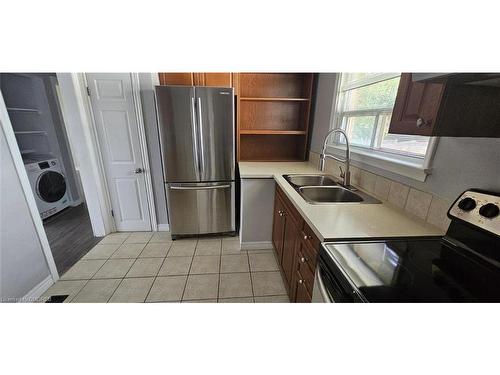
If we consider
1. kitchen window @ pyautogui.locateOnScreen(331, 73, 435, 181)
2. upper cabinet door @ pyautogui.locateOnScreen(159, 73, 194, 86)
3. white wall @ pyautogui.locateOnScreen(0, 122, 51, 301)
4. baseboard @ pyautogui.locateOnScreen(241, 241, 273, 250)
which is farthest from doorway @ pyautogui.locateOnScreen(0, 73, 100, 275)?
kitchen window @ pyautogui.locateOnScreen(331, 73, 435, 181)

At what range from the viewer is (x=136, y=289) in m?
1.77

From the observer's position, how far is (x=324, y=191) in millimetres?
1682

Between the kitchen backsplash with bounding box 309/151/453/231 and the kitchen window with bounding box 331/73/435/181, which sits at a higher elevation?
the kitchen window with bounding box 331/73/435/181

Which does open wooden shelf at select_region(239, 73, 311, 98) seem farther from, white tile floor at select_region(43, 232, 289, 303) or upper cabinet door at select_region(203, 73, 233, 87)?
white tile floor at select_region(43, 232, 289, 303)

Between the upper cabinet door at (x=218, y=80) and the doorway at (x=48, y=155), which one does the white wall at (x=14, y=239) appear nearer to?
the doorway at (x=48, y=155)

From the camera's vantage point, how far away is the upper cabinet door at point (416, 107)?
0.73 m

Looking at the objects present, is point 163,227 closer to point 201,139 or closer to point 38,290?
point 38,290

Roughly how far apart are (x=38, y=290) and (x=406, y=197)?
2.85m

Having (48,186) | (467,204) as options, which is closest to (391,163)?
(467,204)

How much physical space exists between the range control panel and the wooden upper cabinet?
222 centimetres

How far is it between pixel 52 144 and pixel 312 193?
4036mm

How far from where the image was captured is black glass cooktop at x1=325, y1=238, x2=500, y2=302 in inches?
24.0

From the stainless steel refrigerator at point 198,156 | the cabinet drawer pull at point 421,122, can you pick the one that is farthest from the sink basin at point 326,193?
the stainless steel refrigerator at point 198,156
